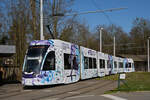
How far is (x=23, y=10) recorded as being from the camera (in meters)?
26.3

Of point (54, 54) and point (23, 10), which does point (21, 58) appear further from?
point (54, 54)

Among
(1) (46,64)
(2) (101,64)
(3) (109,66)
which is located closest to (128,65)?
(3) (109,66)

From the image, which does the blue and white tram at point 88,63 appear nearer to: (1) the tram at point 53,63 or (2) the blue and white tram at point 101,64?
(1) the tram at point 53,63

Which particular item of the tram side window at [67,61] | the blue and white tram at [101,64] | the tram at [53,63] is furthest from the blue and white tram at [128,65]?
the tram side window at [67,61]

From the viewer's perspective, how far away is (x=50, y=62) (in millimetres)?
16594

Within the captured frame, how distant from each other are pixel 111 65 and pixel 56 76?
19.0 metres

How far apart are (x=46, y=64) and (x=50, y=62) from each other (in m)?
0.41

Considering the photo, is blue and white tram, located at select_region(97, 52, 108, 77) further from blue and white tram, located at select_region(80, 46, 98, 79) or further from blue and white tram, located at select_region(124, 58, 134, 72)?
blue and white tram, located at select_region(124, 58, 134, 72)

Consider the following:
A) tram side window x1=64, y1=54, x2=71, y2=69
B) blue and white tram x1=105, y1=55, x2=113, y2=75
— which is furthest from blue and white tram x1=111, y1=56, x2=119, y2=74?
tram side window x1=64, y1=54, x2=71, y2=69

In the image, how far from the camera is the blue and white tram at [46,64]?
52.5 feet

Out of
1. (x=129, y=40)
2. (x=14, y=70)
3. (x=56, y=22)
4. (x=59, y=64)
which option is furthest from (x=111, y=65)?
(x=129, y=40)

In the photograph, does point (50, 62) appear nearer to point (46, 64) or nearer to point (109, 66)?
point (46, 64)

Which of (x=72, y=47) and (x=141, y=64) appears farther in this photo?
(x=141, y=64)

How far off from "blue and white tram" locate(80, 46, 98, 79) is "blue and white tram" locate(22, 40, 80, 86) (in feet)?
12.2
